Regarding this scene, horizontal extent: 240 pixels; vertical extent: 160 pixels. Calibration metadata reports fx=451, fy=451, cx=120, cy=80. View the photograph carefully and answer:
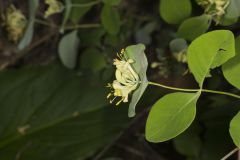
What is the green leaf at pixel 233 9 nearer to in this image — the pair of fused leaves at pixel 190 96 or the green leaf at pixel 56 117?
the pair of fused leaves at pixel 190 96

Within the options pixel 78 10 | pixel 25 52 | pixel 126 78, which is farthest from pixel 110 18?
pixel 25 52

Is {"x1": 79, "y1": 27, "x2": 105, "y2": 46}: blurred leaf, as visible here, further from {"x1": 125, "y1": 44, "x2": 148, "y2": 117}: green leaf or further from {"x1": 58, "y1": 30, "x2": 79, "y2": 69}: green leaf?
{"x1": 125, "y1": 44, "x2": 148, "y2": 117}: green leaf

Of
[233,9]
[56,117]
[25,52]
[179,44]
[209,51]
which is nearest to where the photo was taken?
[209,51]

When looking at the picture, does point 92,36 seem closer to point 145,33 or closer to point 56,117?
point 145,33

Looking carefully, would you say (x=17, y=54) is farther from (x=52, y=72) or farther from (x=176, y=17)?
(x=176, y=17)

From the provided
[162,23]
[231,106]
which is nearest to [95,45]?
[162,23]

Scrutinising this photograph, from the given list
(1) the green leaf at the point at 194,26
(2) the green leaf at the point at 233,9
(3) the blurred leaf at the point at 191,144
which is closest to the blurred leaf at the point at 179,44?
(1) the green leaf at the point at 194,26
